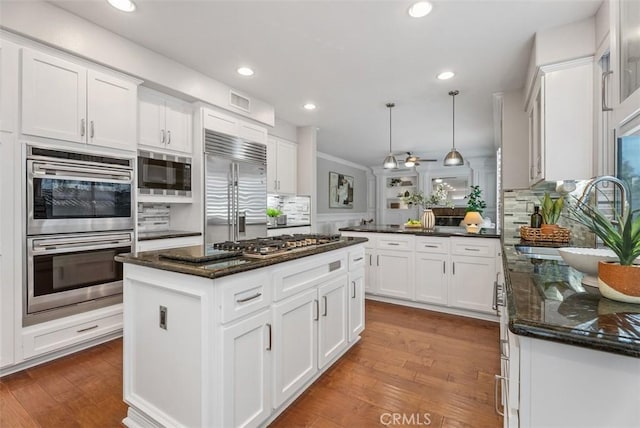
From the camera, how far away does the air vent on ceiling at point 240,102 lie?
12.1ft

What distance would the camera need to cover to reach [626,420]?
73 cm

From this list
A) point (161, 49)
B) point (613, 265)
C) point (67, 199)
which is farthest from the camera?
point (161, 49)

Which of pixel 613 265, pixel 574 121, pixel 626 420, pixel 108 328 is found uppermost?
pixel 574 121

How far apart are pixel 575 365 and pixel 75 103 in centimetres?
331

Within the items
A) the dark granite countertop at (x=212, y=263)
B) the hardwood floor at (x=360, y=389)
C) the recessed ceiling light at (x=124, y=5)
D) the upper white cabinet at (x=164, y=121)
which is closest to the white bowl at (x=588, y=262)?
the hardwood floor at (x=360, y=389)

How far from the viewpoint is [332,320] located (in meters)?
2.25

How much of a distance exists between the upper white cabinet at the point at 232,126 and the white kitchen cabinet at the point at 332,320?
237 cm

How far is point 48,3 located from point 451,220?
8.98 m

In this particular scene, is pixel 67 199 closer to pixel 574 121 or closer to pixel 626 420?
pixel 626 420

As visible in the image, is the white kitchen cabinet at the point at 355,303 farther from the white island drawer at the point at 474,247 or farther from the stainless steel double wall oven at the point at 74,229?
the stainless steel double wall oven at the point at 74,229

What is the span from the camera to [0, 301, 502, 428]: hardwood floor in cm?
175

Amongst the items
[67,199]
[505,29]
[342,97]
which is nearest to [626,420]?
[505,29]

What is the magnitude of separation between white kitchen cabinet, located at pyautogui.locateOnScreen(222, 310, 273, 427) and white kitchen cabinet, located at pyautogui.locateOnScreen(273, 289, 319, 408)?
7 centimetres

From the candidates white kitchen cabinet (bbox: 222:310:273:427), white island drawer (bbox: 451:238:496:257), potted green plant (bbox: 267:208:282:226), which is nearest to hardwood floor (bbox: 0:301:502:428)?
white kitchen cabinet (bbox: 222:310:273:427)
